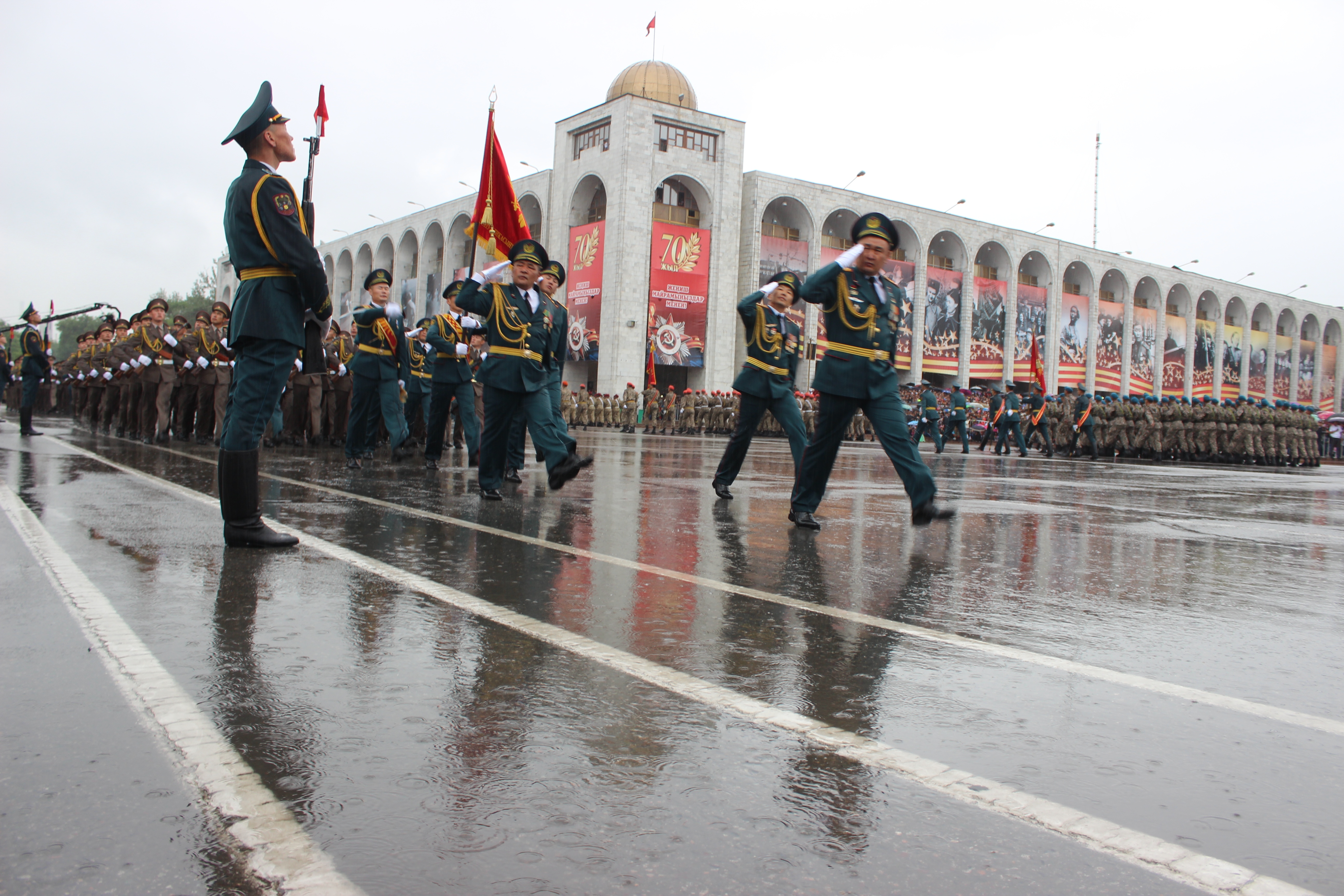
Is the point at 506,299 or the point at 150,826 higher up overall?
the point at 506,299

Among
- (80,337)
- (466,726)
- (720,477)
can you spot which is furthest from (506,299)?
(80,337)

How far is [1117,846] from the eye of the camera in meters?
1.88

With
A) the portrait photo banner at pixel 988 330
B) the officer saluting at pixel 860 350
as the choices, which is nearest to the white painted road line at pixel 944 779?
the officer saluting at pixel 860 350

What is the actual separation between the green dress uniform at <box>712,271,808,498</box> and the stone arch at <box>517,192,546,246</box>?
46.2 m

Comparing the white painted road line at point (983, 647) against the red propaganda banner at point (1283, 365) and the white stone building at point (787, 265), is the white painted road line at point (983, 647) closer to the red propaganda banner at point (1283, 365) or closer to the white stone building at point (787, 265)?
the white stone building at point (787, 265)

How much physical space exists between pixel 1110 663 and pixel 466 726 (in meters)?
2.06

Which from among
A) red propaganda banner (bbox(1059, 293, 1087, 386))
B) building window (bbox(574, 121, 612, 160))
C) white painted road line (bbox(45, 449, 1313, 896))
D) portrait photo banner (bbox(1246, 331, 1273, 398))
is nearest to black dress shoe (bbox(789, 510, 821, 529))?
white painted road line (bbox(45, 449, 1313, 896))

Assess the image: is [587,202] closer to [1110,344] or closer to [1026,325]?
[1026,325]

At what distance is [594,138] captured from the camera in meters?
49.7

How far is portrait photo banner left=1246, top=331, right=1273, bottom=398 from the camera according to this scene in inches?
3046

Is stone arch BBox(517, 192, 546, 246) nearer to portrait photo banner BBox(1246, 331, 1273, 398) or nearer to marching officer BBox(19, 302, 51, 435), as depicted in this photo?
marching officer BBox(19, 302, 51, 435)

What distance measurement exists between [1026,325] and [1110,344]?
855cm

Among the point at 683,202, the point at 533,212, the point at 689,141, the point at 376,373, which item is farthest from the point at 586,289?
the point at 376,373

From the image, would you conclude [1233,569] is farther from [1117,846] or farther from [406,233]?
[406,233]
